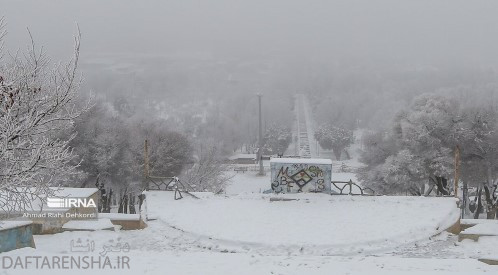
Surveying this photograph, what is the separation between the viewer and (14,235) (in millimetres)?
12734

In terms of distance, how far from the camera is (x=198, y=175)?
127ft

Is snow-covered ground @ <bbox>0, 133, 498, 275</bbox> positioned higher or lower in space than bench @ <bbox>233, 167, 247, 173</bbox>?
lower

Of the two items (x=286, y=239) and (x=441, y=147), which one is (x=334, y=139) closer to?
(x=441, y=147)

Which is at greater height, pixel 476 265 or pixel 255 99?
pixel 255 99

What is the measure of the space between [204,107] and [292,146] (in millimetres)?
42696

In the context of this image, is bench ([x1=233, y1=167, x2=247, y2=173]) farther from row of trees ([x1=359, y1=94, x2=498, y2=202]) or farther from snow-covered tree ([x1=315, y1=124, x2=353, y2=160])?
row of trees ([x1=359, y1=94, x2=498, y2=202])


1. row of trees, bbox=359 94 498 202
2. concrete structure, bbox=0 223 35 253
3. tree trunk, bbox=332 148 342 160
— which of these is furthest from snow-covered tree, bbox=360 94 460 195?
tree trunk, bbox=332 148 342 160

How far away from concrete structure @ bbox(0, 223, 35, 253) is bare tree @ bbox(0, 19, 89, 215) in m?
4.05

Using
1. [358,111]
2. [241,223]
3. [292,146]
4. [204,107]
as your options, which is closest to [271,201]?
[241,223]

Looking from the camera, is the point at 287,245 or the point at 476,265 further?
the point at 287,245

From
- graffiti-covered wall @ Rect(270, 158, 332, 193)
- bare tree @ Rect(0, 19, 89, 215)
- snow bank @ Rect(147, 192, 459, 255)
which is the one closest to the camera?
bare tree @ Rect(0, 19, 89, 215)

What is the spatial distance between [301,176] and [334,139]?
52594 mm

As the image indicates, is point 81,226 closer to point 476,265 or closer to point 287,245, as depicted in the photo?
point 287,245

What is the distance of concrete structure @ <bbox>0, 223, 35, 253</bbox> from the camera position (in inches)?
485
